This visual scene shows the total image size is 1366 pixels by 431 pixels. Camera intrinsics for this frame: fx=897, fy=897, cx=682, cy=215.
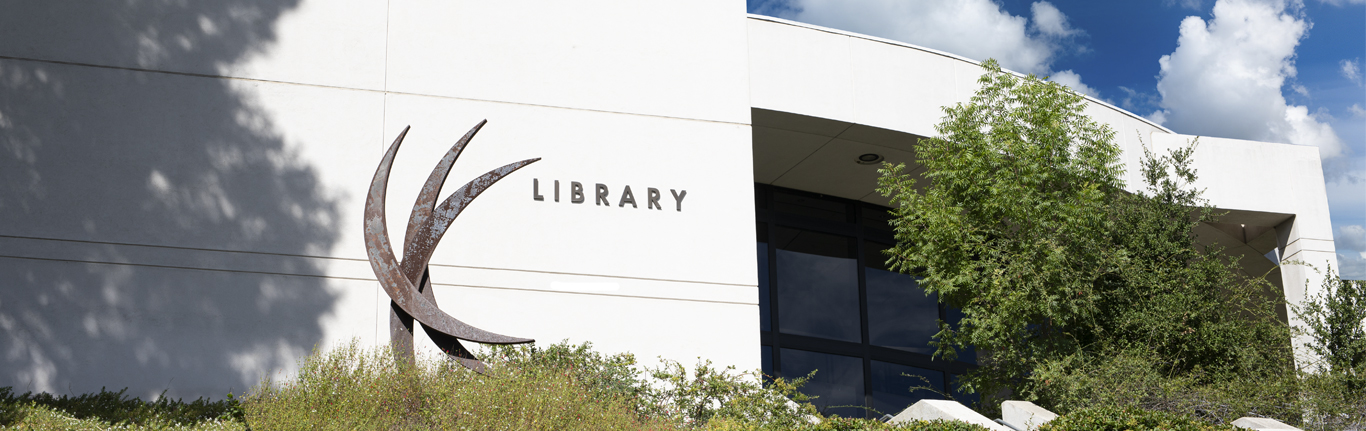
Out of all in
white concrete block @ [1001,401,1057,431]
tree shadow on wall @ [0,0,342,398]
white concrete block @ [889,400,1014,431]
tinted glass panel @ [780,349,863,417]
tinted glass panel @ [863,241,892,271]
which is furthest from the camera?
tinted glass panel @ [863,241,892,271]

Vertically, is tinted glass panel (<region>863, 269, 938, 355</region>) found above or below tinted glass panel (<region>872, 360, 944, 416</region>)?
above

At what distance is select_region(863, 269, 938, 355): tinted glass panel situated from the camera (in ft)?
52.3

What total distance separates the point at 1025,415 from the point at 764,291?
24.0ft

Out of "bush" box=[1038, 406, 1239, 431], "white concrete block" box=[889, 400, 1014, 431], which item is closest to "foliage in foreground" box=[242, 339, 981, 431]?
"white concrete block" box=[889, 400, 1014, 431]

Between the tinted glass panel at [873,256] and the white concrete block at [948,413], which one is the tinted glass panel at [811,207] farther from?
the white concrete block at [948,413]

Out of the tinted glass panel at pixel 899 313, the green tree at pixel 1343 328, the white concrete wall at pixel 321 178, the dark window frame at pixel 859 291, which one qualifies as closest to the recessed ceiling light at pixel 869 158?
the dark window frame at pixel 859 291

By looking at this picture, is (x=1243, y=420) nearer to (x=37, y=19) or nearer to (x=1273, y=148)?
(x=1273, y=148)

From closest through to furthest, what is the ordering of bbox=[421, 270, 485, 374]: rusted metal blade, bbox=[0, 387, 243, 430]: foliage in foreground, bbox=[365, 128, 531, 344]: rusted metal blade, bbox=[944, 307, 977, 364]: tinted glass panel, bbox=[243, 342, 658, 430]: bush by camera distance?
bbox=[243, 342, 658, 430]: bush
bbox=[0, 387, 243, 430]: foliage in foreground
bbox=[365, 128, 531, 344]: rusted metal blade
bbox=[421, 270, 485, 374]: rusted metal blade
bbox=[944, 307, 977, 364]: tinted glass panel

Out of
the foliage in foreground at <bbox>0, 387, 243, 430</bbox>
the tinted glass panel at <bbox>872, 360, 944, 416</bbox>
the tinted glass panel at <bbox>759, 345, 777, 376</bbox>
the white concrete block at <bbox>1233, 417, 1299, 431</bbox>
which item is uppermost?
the tinted glass panel at <bbox>759, 345, 777, 376</bbox>

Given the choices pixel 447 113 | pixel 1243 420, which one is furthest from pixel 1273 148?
pixel 447 113

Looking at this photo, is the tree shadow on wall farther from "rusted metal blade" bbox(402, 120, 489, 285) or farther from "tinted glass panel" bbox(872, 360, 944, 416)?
"tinted glass panel" bbox(872, 360, 944, 416)

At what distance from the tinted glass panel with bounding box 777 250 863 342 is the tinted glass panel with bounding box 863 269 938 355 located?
373 mm

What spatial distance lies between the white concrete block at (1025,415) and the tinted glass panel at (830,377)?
252 inches

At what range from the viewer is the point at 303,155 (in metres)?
10.0
